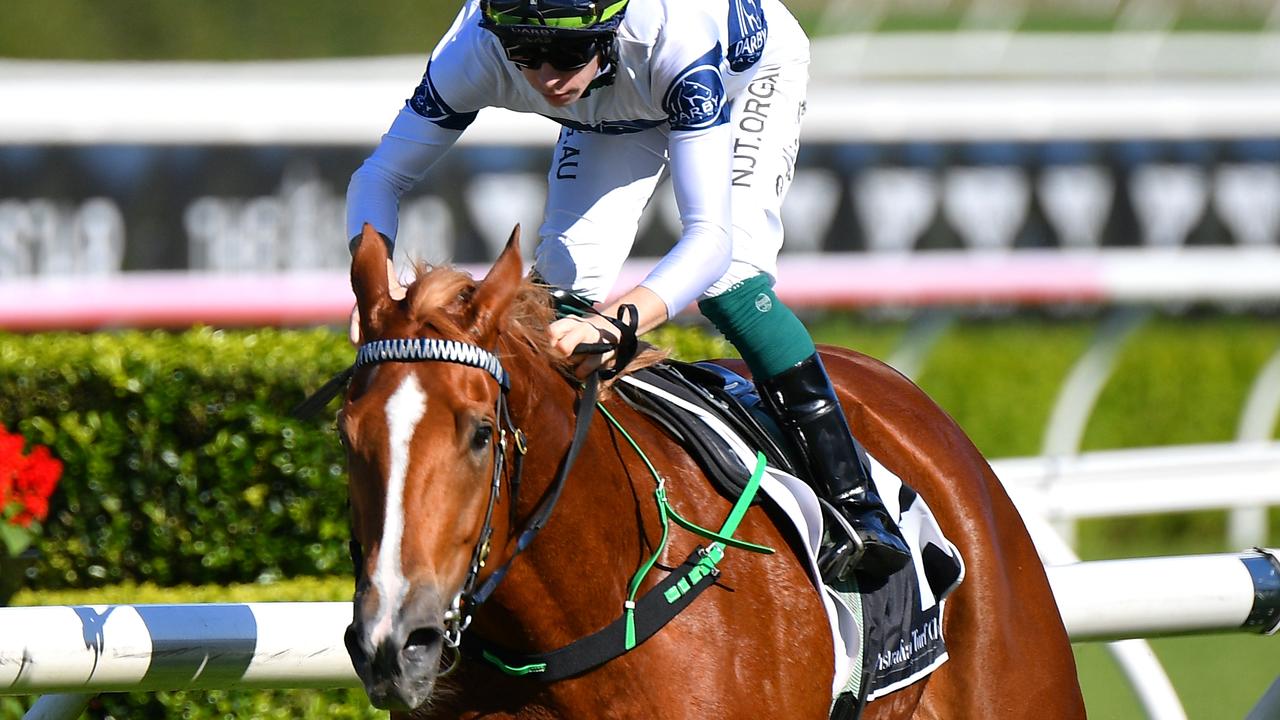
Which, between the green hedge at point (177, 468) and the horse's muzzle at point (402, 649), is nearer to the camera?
the horse's muzzle at point (402, 649)

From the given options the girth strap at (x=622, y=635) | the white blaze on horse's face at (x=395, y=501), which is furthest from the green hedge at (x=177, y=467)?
the white blaze on horse's face at (x=395, y=501)

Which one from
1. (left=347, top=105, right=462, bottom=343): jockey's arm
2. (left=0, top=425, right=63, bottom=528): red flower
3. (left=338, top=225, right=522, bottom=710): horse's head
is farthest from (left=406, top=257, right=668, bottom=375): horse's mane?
(left=0, top=425, right=63, bottom=528): red flower

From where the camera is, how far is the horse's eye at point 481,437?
2184mm

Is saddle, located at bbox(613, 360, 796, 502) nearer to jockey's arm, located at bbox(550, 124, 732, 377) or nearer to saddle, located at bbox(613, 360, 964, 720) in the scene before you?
saddle, located at bbox(613, 360, 964, 720)

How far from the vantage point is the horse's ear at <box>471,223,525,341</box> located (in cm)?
227

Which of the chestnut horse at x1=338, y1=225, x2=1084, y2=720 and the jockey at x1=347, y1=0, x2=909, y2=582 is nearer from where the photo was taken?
the chestnut horse at x1=338, y1=225, x2=1084, y2=720

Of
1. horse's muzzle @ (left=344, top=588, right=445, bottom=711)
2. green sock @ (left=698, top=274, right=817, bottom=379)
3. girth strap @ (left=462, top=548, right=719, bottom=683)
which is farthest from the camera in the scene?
green sock @ (left=698, top=274, right=817, bottom=379)

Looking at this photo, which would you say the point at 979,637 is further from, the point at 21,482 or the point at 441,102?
the point at 21,482

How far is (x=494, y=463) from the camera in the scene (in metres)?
2.23

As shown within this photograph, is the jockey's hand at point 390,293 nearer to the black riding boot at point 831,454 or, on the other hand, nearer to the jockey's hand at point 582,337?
the jockey's hand at point 582,337

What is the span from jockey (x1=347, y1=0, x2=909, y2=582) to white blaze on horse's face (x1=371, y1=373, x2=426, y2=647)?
39 centimetres

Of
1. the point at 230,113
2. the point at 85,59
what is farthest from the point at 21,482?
the point at 85,59

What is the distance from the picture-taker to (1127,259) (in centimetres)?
841

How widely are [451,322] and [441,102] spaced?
2.61 feet
